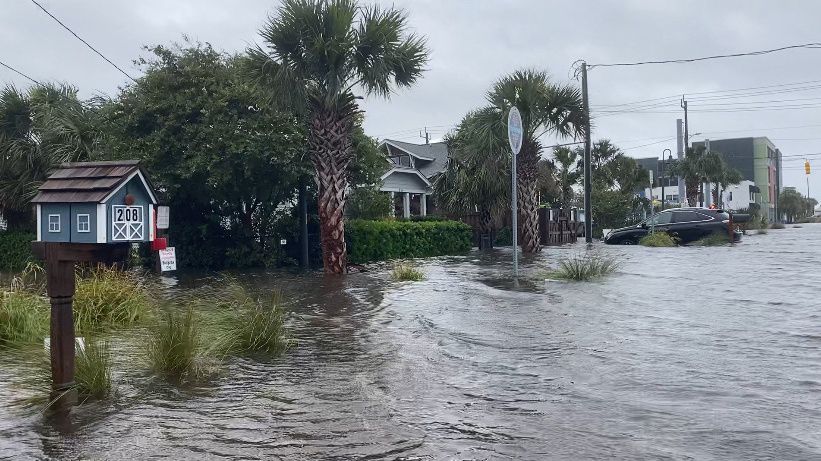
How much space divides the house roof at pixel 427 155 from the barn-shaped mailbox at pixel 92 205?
32616 millimetres

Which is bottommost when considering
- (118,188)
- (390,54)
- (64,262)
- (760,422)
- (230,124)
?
(760,422)

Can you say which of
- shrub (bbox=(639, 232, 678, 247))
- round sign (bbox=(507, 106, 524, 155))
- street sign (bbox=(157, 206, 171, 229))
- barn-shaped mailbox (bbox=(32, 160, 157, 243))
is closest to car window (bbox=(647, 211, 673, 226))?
shrub (bbox=(639, 232, 678, 247))

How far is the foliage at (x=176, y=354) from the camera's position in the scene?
5.93 m

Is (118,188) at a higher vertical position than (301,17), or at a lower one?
lower

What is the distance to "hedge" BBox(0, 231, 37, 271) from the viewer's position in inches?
857

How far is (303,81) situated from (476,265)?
602 cm

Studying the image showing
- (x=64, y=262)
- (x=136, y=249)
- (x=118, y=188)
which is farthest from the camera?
(x=136, y=249)

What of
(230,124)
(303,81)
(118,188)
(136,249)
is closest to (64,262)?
(118,188)

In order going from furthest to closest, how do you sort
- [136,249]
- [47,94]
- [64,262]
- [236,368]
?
1. [47,94]
2. [136,249]
3. [236,368]
4. [64,262]

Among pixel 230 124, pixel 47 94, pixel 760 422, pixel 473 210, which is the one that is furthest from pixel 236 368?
pixel 473 210

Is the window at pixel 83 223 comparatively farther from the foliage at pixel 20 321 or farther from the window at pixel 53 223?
the foliage at pixel 20 321

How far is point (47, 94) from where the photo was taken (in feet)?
75.9

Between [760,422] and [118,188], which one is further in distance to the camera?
[118,188]

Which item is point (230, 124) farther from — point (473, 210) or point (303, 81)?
point (473, 210)
